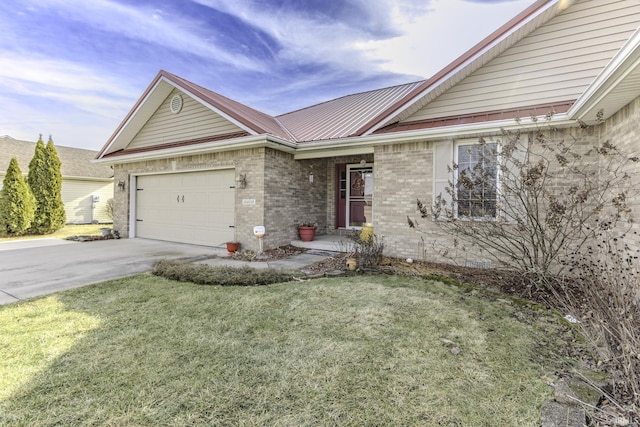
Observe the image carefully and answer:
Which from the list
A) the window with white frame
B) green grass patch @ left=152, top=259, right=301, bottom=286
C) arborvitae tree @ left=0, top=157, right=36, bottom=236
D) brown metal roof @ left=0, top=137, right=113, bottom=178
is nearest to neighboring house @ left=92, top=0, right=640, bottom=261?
the window with white frame

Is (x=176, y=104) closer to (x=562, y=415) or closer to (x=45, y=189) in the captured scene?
(x=45, y=189)

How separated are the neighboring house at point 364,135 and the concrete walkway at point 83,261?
3.62 ft

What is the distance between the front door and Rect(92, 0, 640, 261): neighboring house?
0.12ft

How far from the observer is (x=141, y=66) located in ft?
39.4

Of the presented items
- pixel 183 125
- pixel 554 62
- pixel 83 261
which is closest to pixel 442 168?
pixel 554 62

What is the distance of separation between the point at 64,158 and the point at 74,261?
16.9 metres

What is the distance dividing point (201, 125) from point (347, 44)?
20.0 ft

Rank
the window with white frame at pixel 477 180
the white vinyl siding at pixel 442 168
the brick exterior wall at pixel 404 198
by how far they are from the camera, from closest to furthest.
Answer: the window with white frame at pixel 477 180 < the white vinyl siding at pixel 442 168 < the brick exterior wall at pixel 404 198

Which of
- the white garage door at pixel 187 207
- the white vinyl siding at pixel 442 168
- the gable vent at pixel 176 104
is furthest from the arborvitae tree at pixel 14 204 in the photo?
the white vinyl siding at pixel 442 168

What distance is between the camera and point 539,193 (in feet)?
19.4

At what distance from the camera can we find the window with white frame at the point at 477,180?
5.95 metres

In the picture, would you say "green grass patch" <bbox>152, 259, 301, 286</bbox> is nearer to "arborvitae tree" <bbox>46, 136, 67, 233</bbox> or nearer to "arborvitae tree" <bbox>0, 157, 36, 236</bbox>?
"arborvitae tree" <bbox>0, 157, 36, 236</bbox>

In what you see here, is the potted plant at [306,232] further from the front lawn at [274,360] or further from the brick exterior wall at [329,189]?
the front lawn at [274,360]

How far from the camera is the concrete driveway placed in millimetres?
5293
